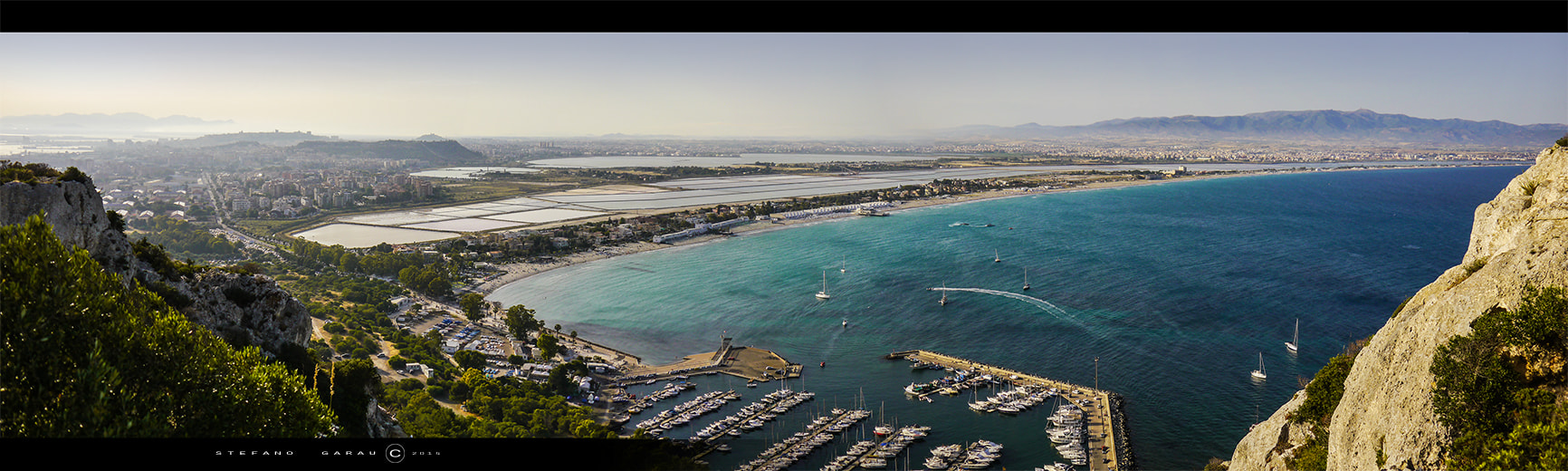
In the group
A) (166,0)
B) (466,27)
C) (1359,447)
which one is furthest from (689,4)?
(1359,447)

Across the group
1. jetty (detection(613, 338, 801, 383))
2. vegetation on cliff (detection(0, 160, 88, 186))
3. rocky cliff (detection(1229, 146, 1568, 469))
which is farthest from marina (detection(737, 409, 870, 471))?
vegetation on cliff (detection(0, 160, 88, 186))

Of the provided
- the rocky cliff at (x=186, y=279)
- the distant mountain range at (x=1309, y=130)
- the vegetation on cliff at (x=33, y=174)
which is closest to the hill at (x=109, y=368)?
the rocky cliff at (x=186, y=279)

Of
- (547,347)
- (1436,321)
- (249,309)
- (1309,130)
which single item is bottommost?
(547,347)

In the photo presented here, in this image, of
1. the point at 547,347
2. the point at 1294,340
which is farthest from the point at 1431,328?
the point at 1294,340

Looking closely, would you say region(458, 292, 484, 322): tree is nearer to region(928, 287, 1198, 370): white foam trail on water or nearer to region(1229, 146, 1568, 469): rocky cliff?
region(928, 287, 1198, 370): white foam trail on water

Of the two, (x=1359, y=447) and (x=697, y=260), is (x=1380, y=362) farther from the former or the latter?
(x=697, y=260)

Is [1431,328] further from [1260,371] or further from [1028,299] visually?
[1028,299]
